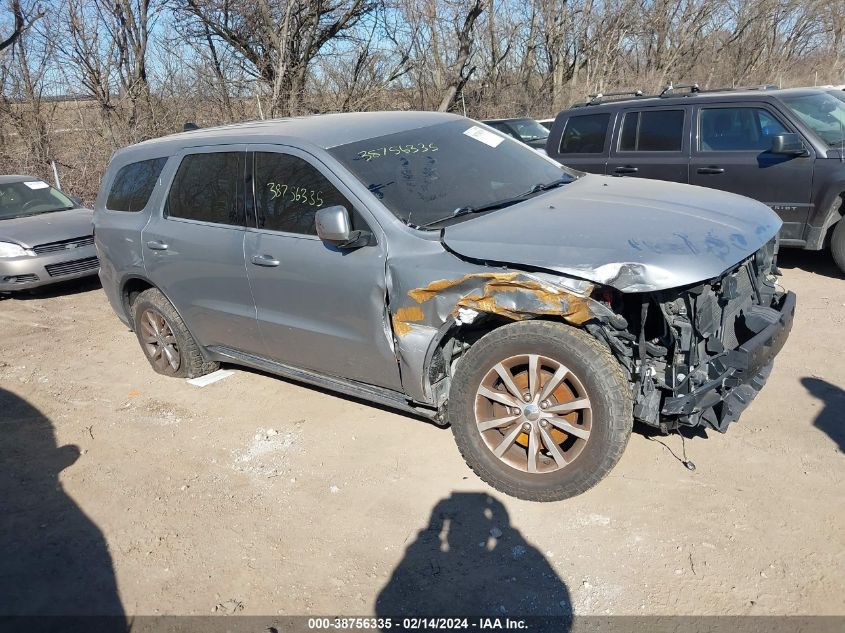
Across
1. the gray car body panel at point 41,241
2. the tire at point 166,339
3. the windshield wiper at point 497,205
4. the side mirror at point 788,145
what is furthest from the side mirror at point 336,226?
the gray car body panel at point 41,241

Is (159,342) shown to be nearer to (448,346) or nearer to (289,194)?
(289,194)

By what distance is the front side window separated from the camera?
6.57 m

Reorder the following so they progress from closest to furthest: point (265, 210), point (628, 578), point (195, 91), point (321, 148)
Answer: point (628, 578) → point (321, 148) → point (265, 210) → point (195, 91)

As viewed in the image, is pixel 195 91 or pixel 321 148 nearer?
pixel 321 148

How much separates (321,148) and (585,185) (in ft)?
5.53

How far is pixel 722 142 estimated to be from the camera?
6.85m

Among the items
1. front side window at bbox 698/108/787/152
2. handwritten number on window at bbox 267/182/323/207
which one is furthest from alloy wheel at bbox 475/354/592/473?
front side window at bbox 698/108/787/152

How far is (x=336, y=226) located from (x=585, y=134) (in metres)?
5.27

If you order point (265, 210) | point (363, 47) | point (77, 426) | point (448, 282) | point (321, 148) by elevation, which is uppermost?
point (363, 47)

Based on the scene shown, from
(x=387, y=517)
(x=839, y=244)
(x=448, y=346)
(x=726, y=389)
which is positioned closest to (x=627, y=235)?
(x=726, y=389)

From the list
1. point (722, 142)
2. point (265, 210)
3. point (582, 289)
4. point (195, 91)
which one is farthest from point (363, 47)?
point (582, 289)

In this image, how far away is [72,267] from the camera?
27.3 feet

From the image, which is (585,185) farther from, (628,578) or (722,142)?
(722,142)

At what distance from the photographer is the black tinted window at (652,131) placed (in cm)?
710
